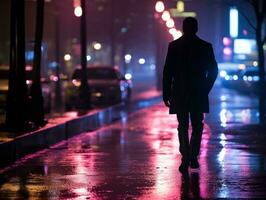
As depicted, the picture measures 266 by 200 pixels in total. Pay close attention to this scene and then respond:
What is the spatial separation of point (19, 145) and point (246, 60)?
61.8 metres

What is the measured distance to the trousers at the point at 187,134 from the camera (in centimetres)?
1002

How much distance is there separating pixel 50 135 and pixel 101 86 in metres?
14.9

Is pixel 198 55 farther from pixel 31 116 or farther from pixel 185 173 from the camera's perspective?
pixel 31 116

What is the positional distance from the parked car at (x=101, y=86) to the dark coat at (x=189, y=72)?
56.9 ft

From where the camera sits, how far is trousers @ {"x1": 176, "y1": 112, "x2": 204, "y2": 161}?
10016 mm

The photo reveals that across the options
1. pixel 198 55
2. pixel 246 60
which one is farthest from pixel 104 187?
pixel 246 60

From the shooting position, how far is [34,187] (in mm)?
9055

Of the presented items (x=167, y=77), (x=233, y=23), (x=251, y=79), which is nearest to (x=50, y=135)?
(x=167, y=77)

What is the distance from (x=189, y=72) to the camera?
9.95 meters

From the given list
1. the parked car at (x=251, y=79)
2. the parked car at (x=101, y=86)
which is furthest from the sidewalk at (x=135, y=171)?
the parked car at (x=251, y=79)

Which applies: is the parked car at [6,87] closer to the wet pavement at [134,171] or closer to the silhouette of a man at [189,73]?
the wet pavement at [134,171]

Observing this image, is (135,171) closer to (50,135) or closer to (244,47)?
(50,135)

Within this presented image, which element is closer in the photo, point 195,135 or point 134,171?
point 195,135

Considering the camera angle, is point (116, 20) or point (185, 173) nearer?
point (185, 173)
